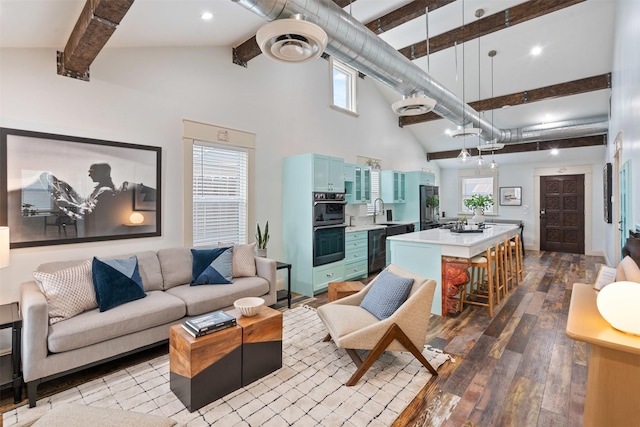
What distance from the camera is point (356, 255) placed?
5500 mm

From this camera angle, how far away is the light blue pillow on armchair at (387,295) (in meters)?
2.71

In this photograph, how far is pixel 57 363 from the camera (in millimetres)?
2240

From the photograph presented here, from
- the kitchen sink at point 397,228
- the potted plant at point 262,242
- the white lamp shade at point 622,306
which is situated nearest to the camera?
the white lamp shade at point 622,306

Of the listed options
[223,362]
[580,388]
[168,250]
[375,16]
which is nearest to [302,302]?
[168,250]

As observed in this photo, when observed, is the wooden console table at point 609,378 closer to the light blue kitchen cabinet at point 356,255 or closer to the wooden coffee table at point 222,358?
the wooden coffee table at point 222,358

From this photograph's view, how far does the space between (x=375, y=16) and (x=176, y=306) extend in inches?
172

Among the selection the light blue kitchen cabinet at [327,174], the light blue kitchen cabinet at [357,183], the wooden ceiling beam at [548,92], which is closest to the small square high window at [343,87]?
the light blue kitchen cabinet at [357,183]

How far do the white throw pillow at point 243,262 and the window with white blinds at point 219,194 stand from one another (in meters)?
0.43

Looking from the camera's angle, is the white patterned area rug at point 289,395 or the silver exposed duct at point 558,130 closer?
the white patterned area rug at point 289,395

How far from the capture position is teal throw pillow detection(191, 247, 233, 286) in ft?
11.2

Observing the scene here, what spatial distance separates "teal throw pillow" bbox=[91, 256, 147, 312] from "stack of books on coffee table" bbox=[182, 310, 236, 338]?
0.84 meters

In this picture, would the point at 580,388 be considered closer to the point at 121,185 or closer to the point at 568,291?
the point at 568,291

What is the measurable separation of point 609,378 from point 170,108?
4364mm

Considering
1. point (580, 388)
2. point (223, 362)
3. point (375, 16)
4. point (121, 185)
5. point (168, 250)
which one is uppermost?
point (375, 16)
